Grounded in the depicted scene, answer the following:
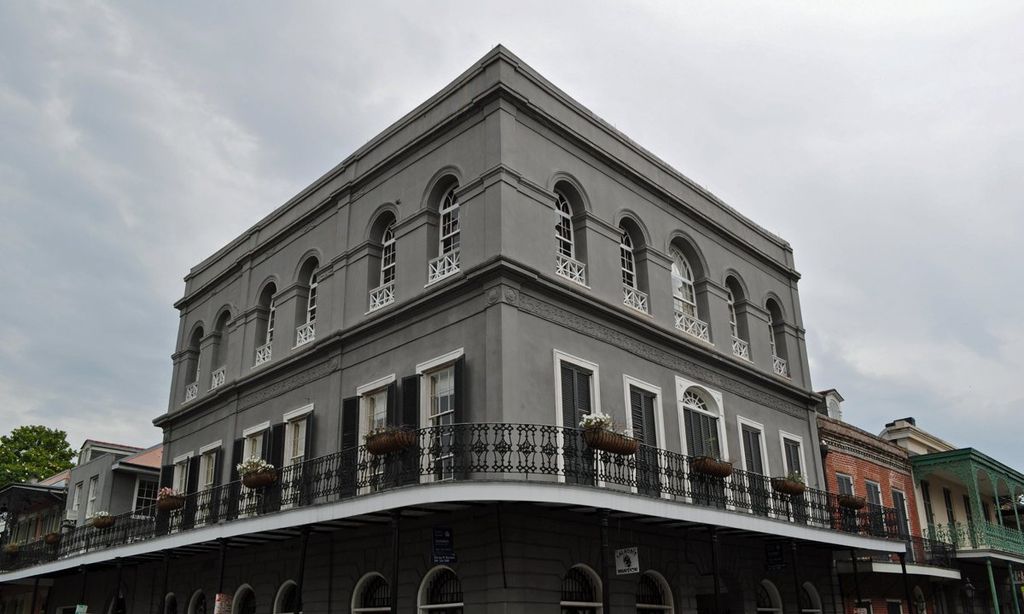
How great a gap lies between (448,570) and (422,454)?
7.16ft

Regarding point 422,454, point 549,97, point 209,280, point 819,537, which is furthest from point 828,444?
point 209,280

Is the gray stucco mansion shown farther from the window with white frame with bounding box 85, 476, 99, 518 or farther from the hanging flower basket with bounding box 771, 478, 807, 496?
the window with white frame with bounding box 85, 476, 99, 518

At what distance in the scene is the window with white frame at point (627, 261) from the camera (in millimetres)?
16969

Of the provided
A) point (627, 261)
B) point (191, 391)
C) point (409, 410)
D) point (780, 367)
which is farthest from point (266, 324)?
point (780, 367)

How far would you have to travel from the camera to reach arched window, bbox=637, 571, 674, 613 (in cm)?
1426

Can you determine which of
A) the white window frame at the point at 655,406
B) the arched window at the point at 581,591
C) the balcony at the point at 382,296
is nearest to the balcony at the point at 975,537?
the white window frame at the point at 655,406

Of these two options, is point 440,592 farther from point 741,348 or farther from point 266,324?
point 741,348

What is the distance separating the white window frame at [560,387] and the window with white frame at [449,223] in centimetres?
301

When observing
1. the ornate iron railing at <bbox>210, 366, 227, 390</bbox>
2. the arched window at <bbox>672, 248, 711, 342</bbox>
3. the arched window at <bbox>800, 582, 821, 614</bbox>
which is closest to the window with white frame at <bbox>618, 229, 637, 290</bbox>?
the arched window at <bbox>672, 248, 711, 342</bbox>

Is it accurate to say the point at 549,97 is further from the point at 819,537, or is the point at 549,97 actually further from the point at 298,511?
the point at 819,537

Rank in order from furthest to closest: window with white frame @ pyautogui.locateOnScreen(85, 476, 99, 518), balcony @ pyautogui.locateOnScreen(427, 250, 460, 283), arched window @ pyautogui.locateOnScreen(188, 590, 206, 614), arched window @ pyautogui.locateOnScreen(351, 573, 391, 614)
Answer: window with white frame @ pyautogui.locateOnScreen(85, 476, 99, 518) < arched window @ pyautogui.locateOnScreen(188, 590, 206, 614) < balcony @ pyautogui.locateOnScreen(427, 250, 460, 283) < arched window @ pyautogui.locateOnScreen(351, 573, 391, 614)

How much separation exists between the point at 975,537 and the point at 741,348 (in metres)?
10.3

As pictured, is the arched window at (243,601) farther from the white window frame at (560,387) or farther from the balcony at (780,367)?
the balcony at (780,367)

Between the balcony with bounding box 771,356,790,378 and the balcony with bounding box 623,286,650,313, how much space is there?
550cm
